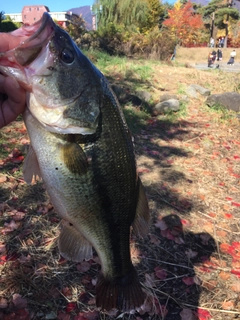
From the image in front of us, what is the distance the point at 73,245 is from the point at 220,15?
48991 millimetres

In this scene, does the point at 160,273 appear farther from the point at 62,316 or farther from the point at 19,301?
the point at 19,301

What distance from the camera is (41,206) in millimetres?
3889

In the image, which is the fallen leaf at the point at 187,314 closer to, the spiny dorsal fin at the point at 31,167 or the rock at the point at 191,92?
the spiny dorsal fin at the point at 31,167

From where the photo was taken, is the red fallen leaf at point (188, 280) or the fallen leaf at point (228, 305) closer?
the fallen leaf at point (228, 305)

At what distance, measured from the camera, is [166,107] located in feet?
31.4

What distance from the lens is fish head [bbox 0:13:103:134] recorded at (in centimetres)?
134

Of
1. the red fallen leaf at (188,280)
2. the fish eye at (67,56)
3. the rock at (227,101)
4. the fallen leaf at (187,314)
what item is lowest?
the rock at (227,101)

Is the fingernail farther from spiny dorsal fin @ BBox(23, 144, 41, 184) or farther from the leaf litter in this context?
the leaf litter

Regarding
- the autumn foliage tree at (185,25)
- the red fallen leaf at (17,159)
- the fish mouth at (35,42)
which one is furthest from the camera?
the autumn foliage tree at (185,25)


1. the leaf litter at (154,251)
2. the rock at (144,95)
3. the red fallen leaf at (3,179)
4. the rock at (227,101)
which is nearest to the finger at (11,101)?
the leaf litter at (154,251)

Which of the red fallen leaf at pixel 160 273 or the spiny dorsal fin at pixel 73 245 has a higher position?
the spiny dorsal fin at pixel 73 245

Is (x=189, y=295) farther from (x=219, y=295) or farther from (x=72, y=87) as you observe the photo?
(x=72, y=87)

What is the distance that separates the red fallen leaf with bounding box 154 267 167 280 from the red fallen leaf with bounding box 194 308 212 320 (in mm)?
470

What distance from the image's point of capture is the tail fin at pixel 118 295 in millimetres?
1881
